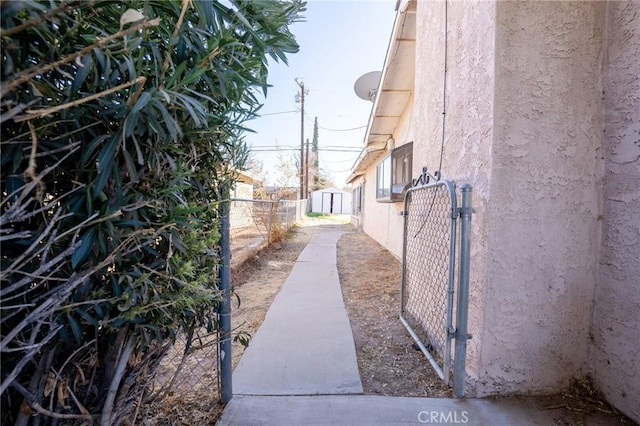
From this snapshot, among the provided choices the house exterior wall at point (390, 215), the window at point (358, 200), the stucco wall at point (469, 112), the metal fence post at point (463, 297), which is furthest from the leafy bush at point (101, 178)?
the window at point (358, 200)

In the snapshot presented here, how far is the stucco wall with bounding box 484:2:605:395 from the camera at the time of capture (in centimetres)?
203

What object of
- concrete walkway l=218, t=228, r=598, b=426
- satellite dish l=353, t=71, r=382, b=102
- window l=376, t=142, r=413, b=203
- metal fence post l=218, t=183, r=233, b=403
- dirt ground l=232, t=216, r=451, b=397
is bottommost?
dirt ground l=232, t=216, r=451, b=397

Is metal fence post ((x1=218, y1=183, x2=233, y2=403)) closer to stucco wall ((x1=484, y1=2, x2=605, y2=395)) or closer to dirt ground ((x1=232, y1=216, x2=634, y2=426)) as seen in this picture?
dirt ground ((x1=232, y1=216, x2=634, y2=426))

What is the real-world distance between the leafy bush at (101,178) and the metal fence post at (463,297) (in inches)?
63.8

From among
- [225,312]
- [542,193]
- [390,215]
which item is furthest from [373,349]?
[390,215]

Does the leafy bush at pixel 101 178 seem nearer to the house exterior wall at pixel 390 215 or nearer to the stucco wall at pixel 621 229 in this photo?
the stucco wall at pixel 621 229

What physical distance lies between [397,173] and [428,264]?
12.1 ft

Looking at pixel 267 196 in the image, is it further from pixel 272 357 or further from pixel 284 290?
pixel 272 357

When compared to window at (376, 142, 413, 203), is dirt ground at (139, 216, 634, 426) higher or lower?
lower

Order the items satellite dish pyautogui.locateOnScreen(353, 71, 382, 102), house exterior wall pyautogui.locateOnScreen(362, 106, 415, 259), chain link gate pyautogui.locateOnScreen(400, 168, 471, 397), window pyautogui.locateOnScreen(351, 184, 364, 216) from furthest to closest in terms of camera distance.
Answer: window pyautogui.locateOnScreen(351, 184, 364, 216), satellite dish pyautogui.locateOnScreen(353, 71, 382, 102), house exterior wall pyautogui.locateOnScreen(362, 106, 415, 259), chain link gate pyautogui.locateOnScreen(400, 168, 471, 397)

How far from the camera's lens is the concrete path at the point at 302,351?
7.50 ft

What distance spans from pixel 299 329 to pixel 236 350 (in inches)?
29.0

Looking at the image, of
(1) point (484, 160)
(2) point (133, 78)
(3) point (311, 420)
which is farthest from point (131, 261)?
(1) point (484, 160)

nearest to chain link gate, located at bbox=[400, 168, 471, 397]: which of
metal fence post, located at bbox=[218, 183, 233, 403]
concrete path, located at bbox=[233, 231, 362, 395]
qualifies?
concrete path, located at bbox=[233, 231, 362, 395]
